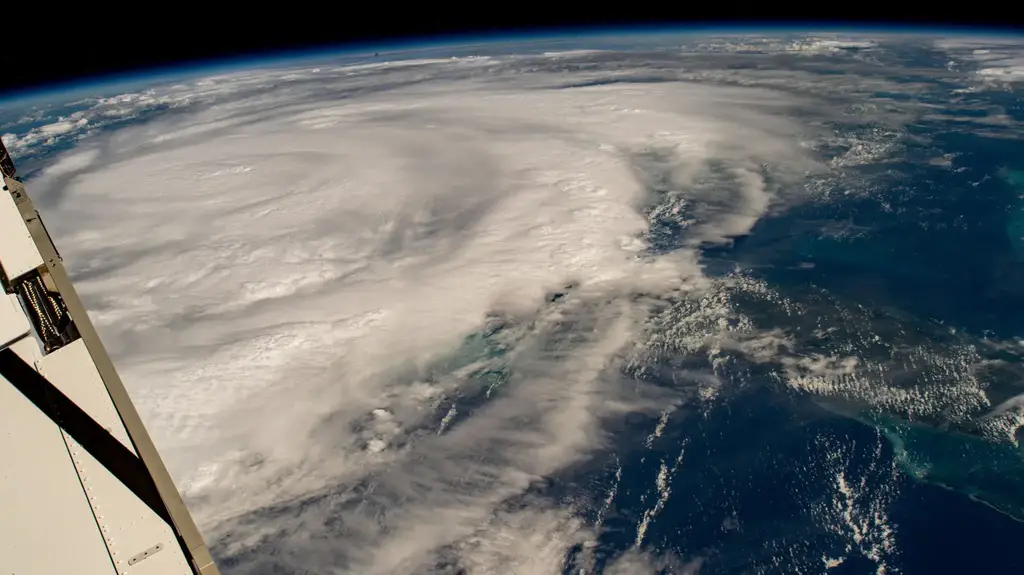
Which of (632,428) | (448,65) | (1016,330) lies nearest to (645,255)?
(632,428)

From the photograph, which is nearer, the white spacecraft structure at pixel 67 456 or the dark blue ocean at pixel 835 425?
the white spacecraft structure at pixel 67 456

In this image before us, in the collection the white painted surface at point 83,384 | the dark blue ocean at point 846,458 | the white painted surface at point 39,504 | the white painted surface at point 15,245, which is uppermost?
the white painted surface at point 15,245

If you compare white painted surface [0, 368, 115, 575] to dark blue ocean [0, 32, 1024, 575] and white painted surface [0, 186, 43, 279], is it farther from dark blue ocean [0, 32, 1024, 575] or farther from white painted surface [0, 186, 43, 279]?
dark blue ocean [0, 32, 1024, 575]

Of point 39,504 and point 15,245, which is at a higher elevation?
point 15,245

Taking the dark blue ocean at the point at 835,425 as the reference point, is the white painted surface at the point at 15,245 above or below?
above

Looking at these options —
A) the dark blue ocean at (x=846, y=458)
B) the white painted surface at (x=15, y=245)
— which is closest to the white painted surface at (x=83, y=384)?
the white painted surface at (x=15, y=245)

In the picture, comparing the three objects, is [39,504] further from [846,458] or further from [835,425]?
[835,425]

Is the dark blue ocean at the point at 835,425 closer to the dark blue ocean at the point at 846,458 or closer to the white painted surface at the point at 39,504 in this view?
the dark blue ocean at the point at 846,458

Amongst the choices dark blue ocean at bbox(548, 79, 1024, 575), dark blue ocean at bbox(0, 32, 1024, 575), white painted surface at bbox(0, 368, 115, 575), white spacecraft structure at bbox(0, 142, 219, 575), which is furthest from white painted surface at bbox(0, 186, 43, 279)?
dark blue ocean at bbox(548, 79, 1024, 575)

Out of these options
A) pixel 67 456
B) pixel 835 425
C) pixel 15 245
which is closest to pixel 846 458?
pixel 835 425
